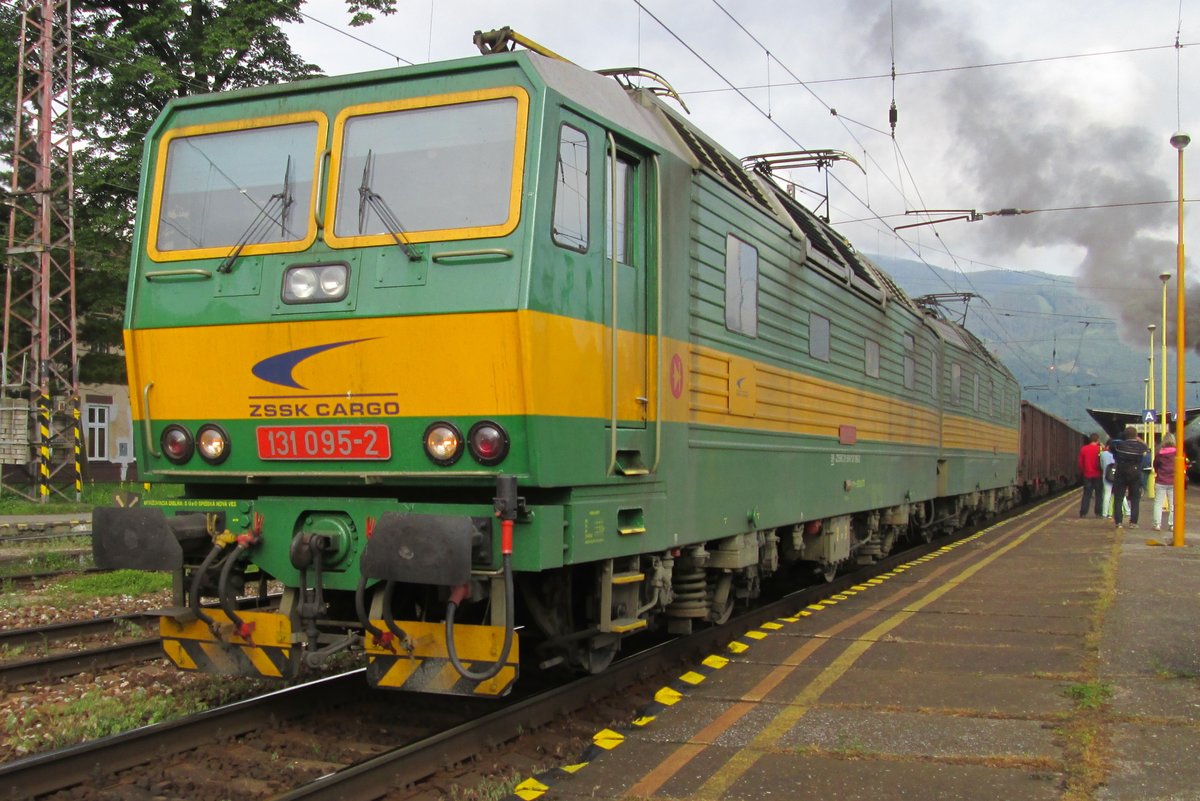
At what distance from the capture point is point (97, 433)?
107ft

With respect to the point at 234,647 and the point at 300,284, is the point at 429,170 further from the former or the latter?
the point at 234,647

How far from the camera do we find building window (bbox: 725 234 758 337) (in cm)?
734

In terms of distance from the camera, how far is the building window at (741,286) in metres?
7.34

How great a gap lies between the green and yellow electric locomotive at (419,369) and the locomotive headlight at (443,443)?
1 cm

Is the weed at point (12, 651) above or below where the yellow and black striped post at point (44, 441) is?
below

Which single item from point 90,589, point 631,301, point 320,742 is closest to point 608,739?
point 320,742

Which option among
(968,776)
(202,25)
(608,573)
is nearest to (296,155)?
(608,573)

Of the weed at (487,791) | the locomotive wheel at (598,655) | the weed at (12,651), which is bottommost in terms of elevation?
the weed at (12,651)

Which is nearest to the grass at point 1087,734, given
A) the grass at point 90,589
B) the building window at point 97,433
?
the grass at point 90,589

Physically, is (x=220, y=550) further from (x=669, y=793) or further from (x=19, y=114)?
(x=19, y=114)

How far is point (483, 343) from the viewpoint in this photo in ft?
16.6

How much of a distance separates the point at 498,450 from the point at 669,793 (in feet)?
5.63

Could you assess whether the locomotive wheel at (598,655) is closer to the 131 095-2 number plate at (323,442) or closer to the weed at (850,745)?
the weed at (850,745)

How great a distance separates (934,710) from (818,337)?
4.19 metres
